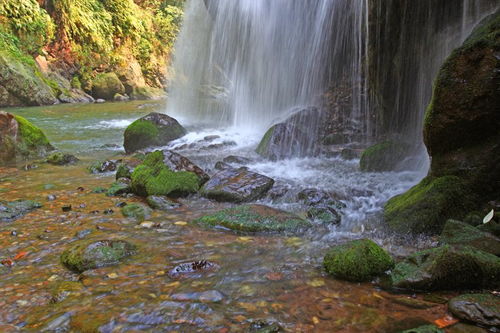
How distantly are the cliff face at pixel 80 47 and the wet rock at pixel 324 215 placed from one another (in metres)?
21.8

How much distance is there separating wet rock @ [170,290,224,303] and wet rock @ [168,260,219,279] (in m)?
0.39

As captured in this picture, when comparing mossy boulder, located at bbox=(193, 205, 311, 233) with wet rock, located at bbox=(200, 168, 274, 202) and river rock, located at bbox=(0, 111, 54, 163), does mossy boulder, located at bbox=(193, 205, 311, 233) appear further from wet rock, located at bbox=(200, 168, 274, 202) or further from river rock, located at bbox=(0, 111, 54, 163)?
river rock, located at bbox=(0, 111, 54, 163)

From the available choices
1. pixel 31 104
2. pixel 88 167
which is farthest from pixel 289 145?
pixel 31 104

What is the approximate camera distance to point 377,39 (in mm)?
8156

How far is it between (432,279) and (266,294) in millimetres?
1403

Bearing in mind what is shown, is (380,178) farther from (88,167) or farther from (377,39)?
(88,167)

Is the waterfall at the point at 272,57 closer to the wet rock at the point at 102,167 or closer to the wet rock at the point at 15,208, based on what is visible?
the wet rock at the point at 102,167

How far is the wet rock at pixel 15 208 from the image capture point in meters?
5.31

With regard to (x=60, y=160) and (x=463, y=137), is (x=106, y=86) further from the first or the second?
(x=463, y=137)

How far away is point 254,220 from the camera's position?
5.07m

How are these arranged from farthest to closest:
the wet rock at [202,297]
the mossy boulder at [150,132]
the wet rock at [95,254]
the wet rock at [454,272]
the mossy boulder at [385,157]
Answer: the mossy boulder at [150,132]
the mossy boulder at [385,157]
the wet rock at [95,254]
the wet rock at [202,297]
the wet rock at [454,272]

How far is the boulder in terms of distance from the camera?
441cm

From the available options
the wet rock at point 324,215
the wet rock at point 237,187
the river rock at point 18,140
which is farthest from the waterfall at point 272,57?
the river rock at point 18,140

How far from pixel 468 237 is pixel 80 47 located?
3174 cm
